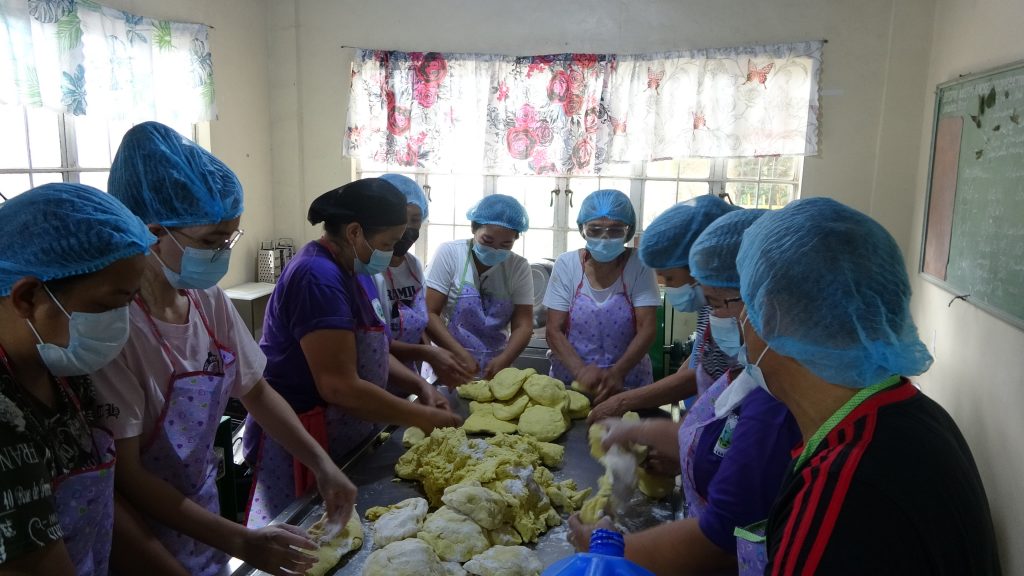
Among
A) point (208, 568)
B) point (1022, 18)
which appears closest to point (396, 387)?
point (208, 568)

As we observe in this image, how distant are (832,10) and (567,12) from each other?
189 cm

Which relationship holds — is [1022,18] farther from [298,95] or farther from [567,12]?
[298,95]

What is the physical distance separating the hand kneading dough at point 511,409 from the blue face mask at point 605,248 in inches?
37.4

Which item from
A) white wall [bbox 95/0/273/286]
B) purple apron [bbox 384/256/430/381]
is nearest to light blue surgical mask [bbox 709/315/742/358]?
purple apron [bbox 384/256/430/381]

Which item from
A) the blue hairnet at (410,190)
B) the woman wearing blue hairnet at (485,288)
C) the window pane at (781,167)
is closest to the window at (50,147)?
the blue hairnet at (410,190)

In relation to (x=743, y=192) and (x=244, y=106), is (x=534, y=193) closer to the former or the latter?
(x=743, y=192)

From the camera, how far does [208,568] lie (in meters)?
1.56

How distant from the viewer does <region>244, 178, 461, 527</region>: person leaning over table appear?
190 cm

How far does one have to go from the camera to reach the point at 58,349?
109cm

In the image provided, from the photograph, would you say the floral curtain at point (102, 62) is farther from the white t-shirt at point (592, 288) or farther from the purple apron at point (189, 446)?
the white t-shirt at point (592, 288)

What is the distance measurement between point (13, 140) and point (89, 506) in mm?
3518

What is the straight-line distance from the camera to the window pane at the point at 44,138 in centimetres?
381

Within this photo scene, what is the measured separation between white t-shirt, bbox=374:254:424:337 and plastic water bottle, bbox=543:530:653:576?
203cm

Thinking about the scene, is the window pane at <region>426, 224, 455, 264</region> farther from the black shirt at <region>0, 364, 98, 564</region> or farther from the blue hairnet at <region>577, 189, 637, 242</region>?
the black shirt at <region>0, 364, 98, 564</region>
